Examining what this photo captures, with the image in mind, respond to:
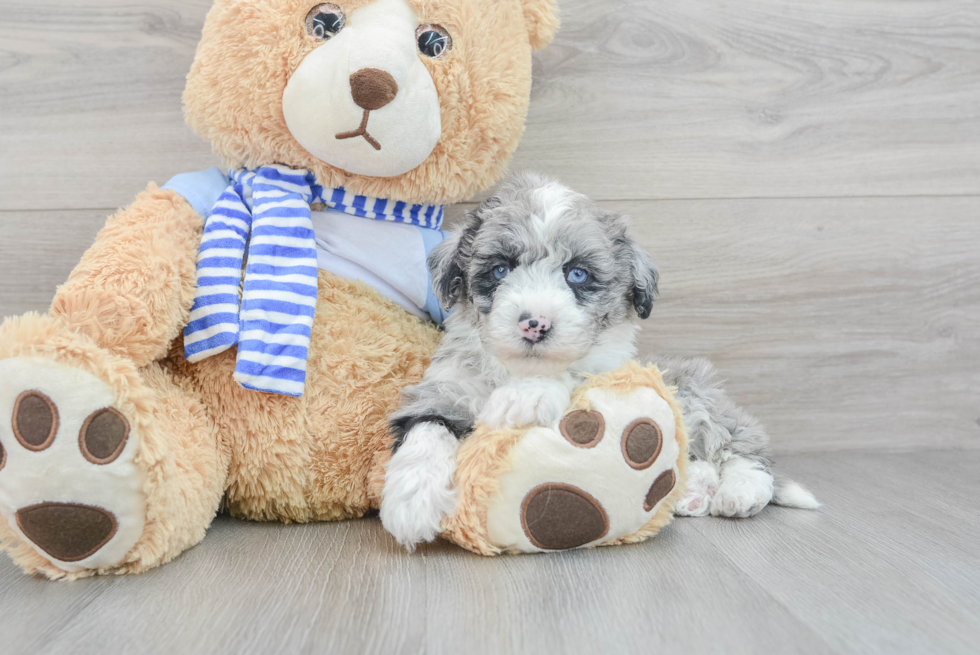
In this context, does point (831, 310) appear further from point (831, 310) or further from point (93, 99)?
point (93, 99)

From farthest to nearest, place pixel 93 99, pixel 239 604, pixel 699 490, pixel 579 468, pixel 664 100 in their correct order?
pixel 664 100
pixel 93 99
pixel 699 490
pixel 579 468
pixel 239 604

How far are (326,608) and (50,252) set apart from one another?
1398 mm

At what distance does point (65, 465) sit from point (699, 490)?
123 centimetres

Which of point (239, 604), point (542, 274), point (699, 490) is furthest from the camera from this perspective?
point (699, 490)

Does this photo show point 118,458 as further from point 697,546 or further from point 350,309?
point 697,546

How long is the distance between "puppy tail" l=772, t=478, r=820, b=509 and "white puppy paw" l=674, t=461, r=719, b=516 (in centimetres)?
15

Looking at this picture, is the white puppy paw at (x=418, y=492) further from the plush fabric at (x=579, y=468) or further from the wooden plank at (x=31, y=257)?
the wooden plank at (x=31, y=257)

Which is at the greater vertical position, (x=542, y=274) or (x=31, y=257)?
(x=542, y=274)

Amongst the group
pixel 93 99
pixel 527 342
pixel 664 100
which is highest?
pixel 664 100

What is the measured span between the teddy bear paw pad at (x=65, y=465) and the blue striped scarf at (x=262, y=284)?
27 cm

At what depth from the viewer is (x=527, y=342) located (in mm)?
1271

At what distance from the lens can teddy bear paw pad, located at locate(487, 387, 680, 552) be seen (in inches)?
48.8

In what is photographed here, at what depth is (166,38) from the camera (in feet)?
6.24

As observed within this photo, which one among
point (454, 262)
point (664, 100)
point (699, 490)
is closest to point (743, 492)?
point (699, 490)
